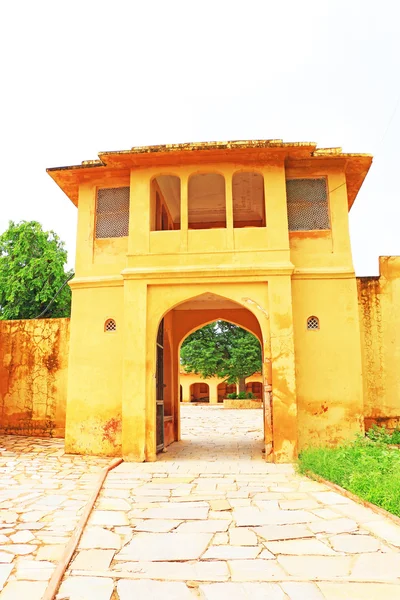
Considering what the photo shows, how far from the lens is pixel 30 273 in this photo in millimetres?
22891

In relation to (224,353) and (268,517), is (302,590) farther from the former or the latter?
(224,353)

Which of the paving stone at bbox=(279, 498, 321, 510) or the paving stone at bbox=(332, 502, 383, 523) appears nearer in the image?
the paving stone at bbox=(332, 502, 383, 523)

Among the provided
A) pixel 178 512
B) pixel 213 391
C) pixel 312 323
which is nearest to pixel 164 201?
pixel 312 323

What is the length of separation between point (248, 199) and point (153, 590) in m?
10.0

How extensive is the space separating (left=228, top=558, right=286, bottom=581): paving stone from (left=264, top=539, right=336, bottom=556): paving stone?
290mm

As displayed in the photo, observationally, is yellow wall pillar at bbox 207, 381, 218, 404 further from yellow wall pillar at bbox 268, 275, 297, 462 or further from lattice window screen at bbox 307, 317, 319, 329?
yellow wall pillar at bbox 268, 275, 297, 462

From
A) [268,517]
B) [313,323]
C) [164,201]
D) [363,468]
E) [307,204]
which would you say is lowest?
[268,517]

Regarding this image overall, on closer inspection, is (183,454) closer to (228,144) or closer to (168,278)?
(168,278)

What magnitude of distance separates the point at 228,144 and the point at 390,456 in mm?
6390

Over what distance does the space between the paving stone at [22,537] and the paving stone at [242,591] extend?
6.44ft

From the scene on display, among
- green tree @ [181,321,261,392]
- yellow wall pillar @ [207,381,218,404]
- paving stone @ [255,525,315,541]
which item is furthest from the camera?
yellow wall pillar @ [207,381,218,404]

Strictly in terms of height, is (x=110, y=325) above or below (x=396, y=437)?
above

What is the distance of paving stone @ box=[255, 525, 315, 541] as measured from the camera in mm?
4727

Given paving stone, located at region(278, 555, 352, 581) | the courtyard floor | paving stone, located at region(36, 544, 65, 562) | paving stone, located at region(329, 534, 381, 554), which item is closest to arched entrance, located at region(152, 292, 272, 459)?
the courtyard floor
